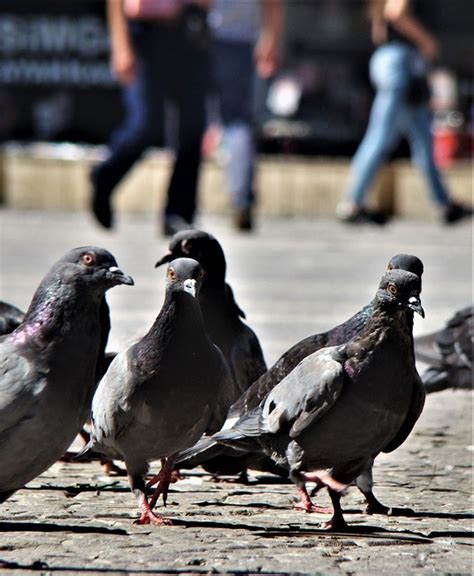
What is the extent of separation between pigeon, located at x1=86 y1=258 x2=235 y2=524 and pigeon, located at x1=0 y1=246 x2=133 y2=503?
0.17 m

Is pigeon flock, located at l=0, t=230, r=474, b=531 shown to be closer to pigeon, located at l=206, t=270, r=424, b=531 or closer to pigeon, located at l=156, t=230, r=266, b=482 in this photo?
pigeon, located at l=206, t=270, r=424, b=531

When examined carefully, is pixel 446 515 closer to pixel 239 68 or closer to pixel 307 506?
pixel 307 506

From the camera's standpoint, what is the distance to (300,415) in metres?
4.59

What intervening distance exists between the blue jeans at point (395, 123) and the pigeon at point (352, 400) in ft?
29.4

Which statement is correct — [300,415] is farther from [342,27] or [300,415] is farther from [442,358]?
[342,27]

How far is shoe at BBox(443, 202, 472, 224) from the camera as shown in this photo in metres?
13.8

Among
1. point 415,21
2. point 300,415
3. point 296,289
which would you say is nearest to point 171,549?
point 300,415

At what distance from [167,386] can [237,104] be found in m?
8.30

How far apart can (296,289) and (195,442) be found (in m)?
5.79

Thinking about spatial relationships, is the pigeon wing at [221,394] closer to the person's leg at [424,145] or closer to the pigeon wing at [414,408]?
the pigeon wing at [414,408]

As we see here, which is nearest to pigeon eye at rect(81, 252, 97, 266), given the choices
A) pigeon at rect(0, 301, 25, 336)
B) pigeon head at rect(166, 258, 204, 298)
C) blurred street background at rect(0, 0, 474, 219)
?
pigeon head at rect(166, 258, 204, 298)

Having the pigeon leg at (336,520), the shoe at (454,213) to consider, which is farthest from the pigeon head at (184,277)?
the shoe at (454,213)

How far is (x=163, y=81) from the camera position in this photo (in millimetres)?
12320

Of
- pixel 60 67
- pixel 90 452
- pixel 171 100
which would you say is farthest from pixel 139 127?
pixel 90 452
